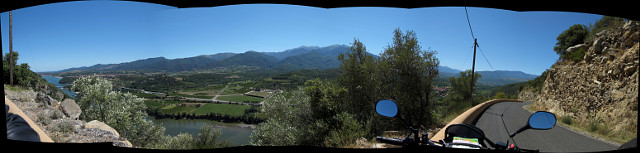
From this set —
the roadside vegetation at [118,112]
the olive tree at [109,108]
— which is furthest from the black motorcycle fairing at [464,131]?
the olive tree at [109,108]

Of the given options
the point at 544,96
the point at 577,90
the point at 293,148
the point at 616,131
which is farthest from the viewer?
the point at 544,96

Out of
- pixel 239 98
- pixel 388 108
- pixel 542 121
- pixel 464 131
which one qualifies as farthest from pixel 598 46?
pixel 239 98

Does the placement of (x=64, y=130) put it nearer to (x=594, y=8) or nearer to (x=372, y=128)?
(x=594, y=8)

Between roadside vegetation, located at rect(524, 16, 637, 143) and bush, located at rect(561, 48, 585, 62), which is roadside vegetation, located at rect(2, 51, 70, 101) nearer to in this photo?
roadside vegetation, located at rect(524, 16, 637, 143)

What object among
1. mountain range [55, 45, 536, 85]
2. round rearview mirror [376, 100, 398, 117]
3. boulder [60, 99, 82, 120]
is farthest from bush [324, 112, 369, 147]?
mountain range [55, 45, 536, 85]

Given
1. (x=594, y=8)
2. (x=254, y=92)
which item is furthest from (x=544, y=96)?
(x=254, y=92)

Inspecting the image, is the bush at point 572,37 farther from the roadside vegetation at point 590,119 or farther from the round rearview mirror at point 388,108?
the round rearview mirror at point 388,108
